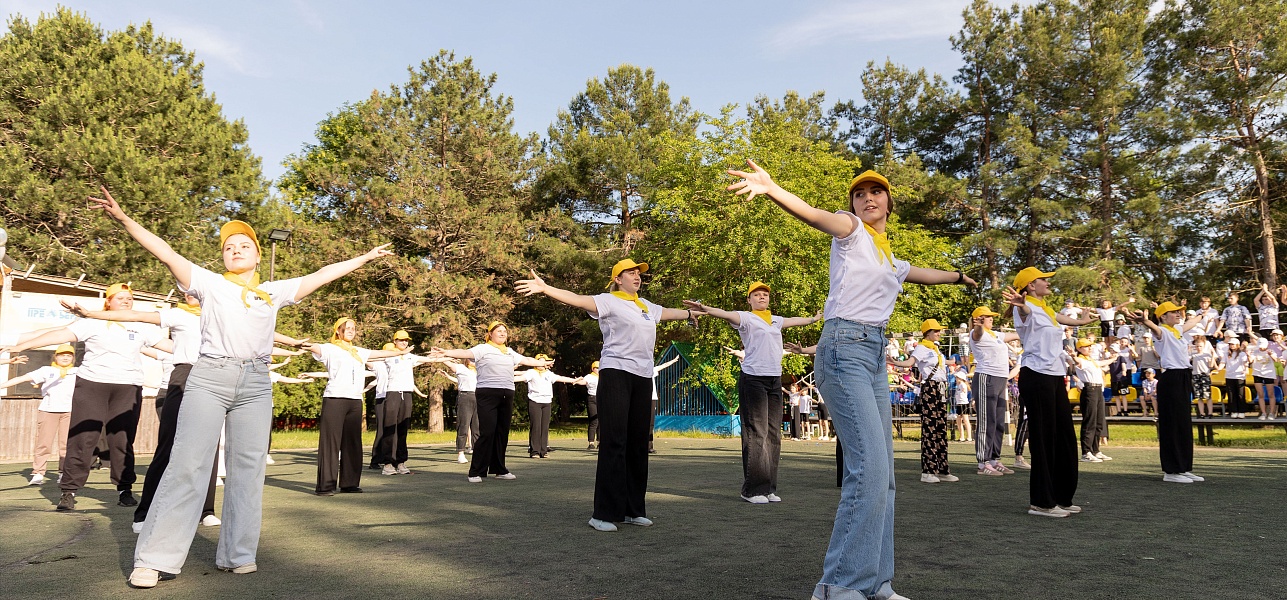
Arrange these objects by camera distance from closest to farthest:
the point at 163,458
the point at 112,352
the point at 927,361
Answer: the point at 163,458 < the point at 112,352 < the point at 927,361

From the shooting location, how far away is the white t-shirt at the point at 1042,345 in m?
7.84

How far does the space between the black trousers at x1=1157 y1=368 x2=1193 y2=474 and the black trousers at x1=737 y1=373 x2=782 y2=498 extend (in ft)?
16.3

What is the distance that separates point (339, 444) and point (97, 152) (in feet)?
84.5

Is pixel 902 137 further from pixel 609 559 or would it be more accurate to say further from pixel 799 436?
pixel 609 559

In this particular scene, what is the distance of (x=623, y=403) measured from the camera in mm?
7441

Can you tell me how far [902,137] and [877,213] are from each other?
1572 inches

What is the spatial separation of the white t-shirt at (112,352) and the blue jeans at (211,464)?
4048 mm

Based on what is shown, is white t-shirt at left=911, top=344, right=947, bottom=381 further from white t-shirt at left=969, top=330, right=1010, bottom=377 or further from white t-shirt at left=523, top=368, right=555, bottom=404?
white t-shirt at left=523, top=368, right=555, bottom=404

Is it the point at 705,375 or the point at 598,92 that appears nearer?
the point at 705,375

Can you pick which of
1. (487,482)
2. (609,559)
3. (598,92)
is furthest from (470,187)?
(609,559)

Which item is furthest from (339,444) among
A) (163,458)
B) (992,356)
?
(992,356)

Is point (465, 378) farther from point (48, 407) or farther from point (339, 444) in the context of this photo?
point (48, 407)

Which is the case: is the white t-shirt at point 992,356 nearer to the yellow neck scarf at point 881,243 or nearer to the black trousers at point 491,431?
the black trousers at point 491,431

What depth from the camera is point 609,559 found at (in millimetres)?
5648
